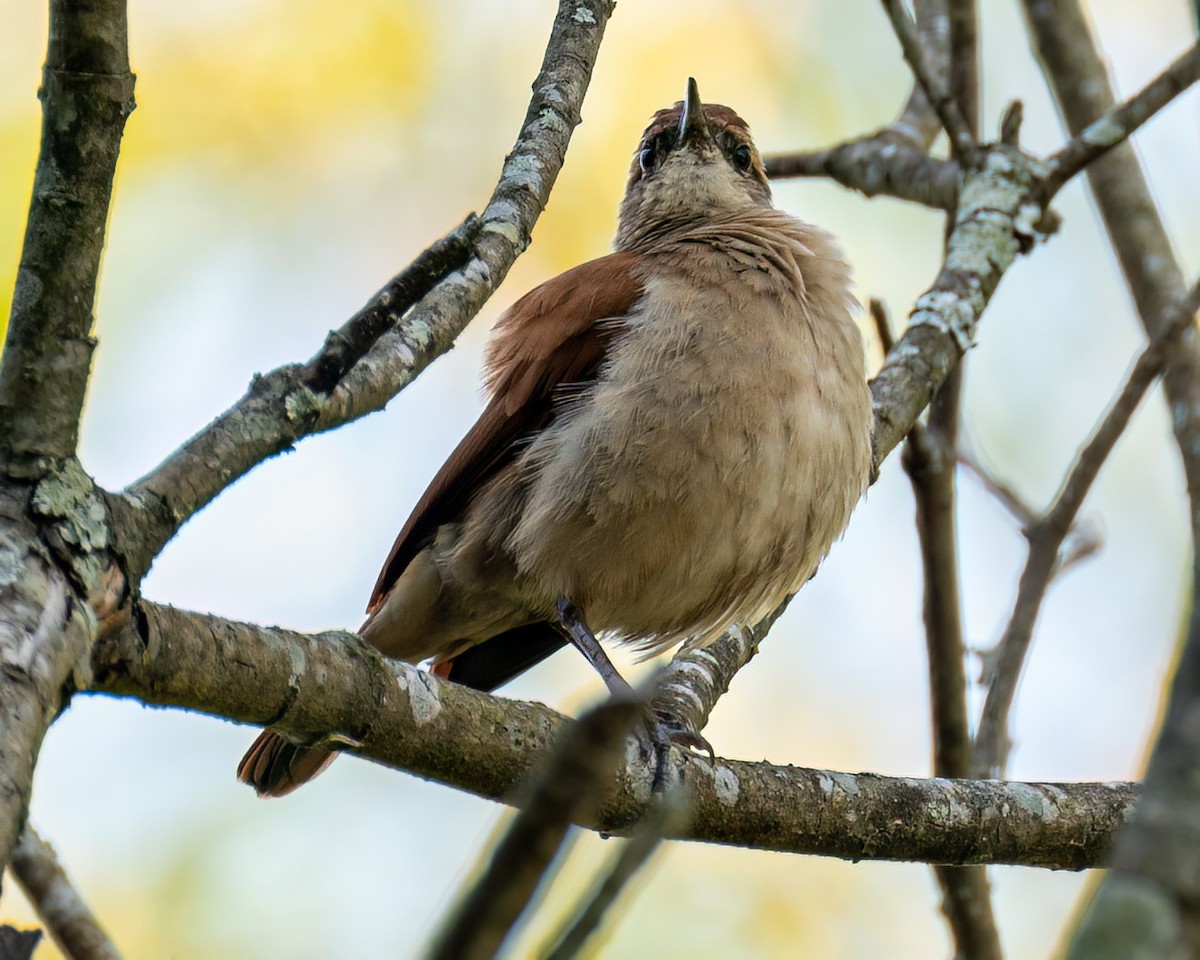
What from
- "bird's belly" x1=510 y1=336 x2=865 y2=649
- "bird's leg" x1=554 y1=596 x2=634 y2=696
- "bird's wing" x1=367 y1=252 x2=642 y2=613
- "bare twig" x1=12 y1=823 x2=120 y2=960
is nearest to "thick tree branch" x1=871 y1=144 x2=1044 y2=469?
"bird's belly" x1=510 y1=336 x2=865 y2=649

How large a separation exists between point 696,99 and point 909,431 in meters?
1.60

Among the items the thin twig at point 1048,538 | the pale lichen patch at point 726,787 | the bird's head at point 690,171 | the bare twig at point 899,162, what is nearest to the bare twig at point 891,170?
the bare twig at point 899,162

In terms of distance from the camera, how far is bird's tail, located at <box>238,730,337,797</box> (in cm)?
434

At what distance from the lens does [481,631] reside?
15.4 feet

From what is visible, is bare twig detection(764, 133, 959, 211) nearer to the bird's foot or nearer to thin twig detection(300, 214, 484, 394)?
the bird's foot

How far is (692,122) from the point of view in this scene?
→ 5340mm

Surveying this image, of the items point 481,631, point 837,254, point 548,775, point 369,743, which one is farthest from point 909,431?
point 548,775

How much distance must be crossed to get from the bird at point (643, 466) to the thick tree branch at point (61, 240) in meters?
2.06

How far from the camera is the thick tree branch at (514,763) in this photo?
2330 mm

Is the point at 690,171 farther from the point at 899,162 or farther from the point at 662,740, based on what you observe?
the point at 662,740

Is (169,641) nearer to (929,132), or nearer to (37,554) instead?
(37,554)

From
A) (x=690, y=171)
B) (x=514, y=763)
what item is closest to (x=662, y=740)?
(x=514, y=763)

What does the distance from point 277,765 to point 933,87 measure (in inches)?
126

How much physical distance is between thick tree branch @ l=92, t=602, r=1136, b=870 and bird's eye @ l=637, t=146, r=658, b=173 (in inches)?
114
